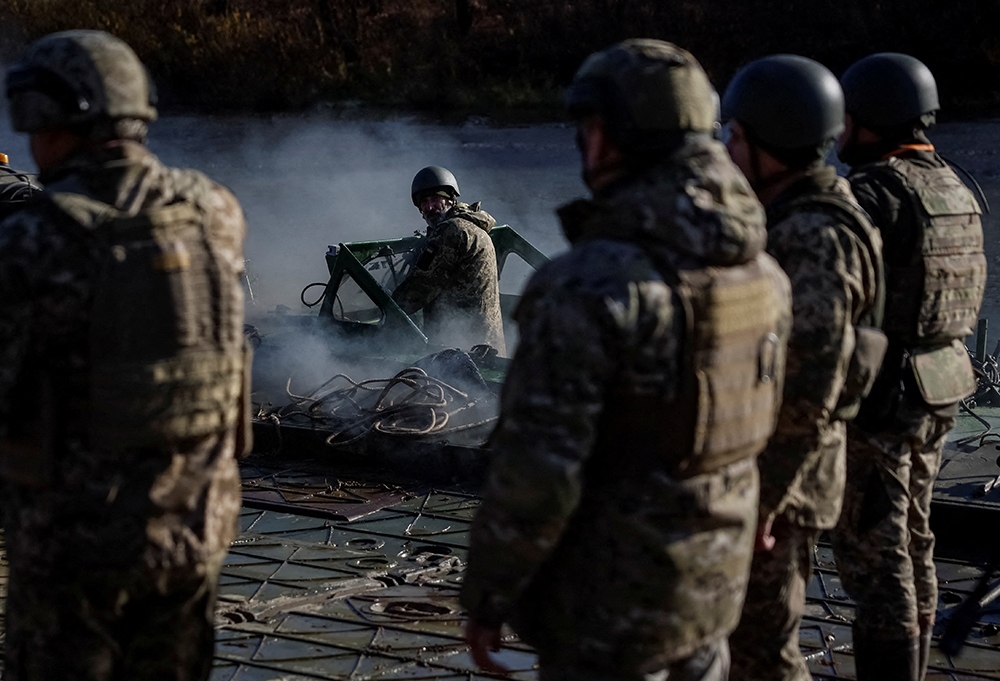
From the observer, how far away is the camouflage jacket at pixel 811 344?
3451 millimetres

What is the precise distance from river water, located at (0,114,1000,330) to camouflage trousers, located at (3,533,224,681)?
9630 millimetres

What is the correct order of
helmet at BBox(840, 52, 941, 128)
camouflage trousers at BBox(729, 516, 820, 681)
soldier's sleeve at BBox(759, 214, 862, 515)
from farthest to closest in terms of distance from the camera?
helmet at BBox(840, 52, 941, 128)
camouflage trousers at BBox(729, 516, 820, 681)
soldier's sleeve at BBox(759, 214, 862, 515)

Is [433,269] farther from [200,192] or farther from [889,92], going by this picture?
[200,192]

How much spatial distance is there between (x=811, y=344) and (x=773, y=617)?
0.79 m

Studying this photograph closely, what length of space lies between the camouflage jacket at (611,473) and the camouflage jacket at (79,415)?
780 millimetres

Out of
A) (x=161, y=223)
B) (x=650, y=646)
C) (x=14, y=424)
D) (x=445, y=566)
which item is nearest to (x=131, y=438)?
(x=14, y=424)

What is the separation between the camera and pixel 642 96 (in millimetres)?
2732

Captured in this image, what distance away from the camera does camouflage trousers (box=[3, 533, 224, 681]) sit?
2986mm

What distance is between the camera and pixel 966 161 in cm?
1770

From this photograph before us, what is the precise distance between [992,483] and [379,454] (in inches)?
128

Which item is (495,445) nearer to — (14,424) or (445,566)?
(14,424)

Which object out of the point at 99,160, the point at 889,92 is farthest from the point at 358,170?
the point at 99,160

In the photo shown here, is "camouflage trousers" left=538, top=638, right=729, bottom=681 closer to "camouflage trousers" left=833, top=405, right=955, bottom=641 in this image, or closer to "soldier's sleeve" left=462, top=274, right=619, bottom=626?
"soldier's sleeve" left=462, top=274, right=619, bottom=626

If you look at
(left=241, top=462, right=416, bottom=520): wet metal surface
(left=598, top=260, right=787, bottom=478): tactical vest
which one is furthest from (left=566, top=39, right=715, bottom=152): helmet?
(left=241, top=462, right=416, bottom=520): wet metal surface
